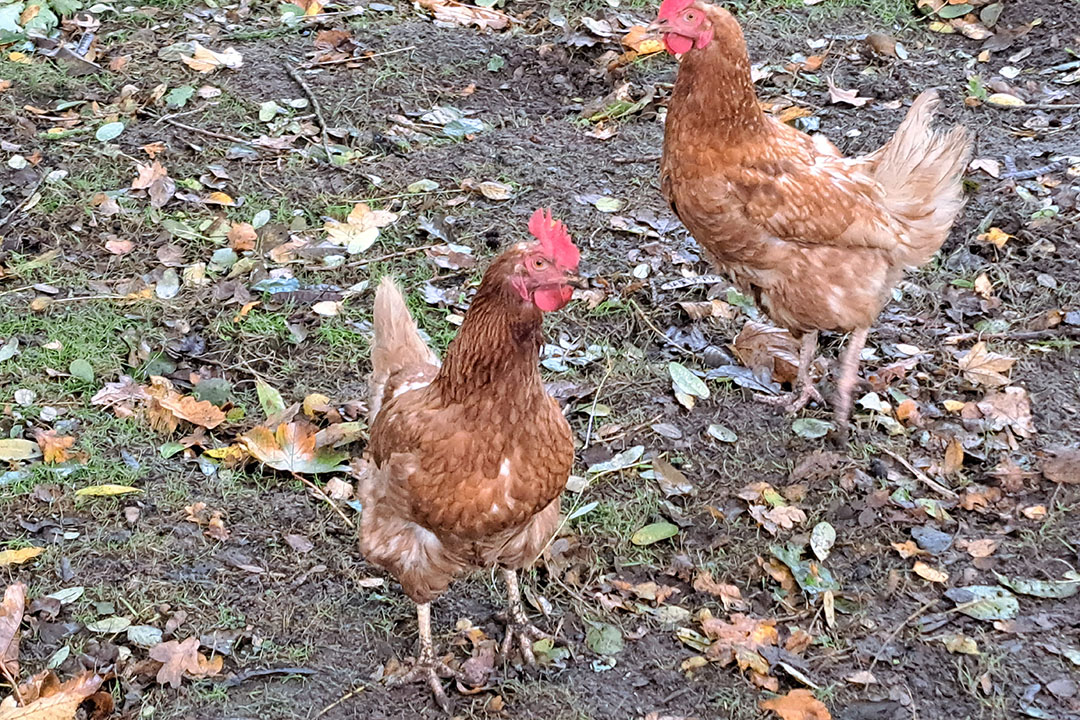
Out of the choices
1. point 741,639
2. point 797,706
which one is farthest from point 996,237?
point 797,706

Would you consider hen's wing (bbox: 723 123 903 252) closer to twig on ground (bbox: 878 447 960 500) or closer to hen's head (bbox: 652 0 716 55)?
hen's head (bbox: 652 0 716 55)

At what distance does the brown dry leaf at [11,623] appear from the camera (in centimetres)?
309

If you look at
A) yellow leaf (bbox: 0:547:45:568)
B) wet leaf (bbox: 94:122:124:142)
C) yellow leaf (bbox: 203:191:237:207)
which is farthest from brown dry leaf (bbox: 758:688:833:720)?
wet leaf (bbox: 94:122:124:142)

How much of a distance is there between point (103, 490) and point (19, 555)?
372mm

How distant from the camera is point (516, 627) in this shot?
331cm

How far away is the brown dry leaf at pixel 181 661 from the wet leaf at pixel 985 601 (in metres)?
2.43

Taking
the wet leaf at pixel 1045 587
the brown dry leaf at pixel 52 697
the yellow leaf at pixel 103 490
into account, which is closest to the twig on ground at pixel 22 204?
the yellow leaf at pixel 103 490

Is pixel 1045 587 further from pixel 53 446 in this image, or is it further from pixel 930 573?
pixel 53 446

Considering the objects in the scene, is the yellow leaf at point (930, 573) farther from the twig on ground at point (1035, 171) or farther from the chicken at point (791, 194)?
the twig on ground at point (1035, 171)

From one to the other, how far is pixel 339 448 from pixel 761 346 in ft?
6.33

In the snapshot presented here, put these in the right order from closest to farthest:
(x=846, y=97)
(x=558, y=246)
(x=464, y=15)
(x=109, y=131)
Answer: (x=558, y=246)
(x=109, y=131)
(x=846, y=97)
(x=464, y=15)

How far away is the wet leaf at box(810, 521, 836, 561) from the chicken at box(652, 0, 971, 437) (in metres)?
0.54

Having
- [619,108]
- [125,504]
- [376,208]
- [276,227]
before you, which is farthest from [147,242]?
[619,108]

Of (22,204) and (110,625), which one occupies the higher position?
(22,204)
